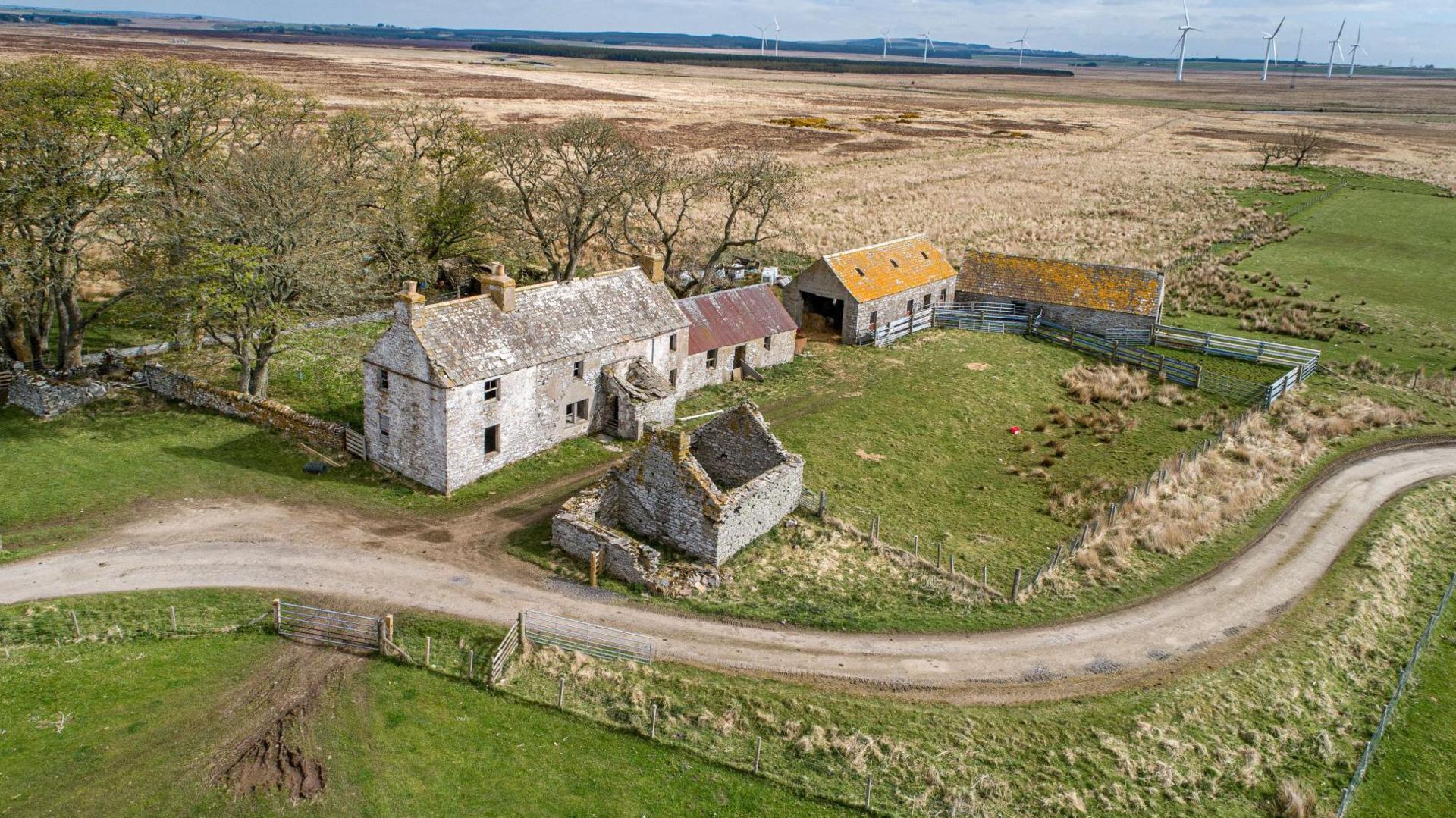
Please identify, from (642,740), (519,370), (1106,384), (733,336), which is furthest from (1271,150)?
(642,740)

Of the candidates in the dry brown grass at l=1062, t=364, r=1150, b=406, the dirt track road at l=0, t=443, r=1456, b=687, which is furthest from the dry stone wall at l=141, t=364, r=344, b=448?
the dry brown grass at l=1062, t=364, r=1150, b=406

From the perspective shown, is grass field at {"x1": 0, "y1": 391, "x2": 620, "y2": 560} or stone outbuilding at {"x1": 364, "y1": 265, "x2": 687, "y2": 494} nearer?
grass field at {"x1": 0, "y1": 391, "x2": 620, "y2": 560}

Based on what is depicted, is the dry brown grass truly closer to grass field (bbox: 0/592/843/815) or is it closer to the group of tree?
the group of tree

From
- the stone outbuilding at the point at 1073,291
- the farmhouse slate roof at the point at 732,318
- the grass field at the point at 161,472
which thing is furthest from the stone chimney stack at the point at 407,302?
the stone outbuilding at the point at 1073,291

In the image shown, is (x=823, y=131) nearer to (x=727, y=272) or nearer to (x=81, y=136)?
(x=727, y=272)

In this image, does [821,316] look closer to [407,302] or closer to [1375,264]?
[407,302]

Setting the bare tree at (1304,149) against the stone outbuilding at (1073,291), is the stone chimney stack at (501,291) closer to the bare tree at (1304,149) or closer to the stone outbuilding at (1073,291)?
the stone outbuilding at (1073,291)
